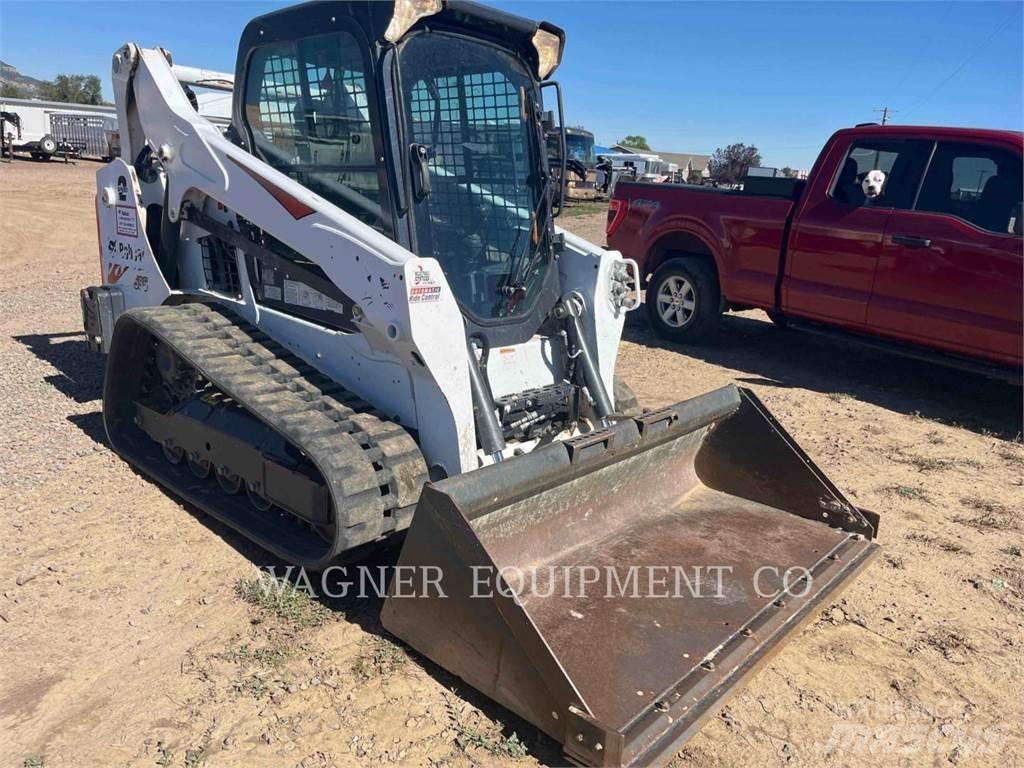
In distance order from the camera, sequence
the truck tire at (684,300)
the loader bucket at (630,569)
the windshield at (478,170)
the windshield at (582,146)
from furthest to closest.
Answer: the windshield at (582,146) < the truck tire at (684,300) < the windshield at (478,170) < the loader bucket at (630,569)

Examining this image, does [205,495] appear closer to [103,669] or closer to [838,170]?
[103,669]

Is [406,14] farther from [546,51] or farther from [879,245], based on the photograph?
[879,245]

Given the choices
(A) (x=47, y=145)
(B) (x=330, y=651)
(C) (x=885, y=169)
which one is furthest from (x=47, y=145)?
(B) (x=330, y=651)

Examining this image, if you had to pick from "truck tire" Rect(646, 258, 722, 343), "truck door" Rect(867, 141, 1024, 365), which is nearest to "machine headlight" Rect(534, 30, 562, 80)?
"truck door" Rect(867, 141, 1024, 365)

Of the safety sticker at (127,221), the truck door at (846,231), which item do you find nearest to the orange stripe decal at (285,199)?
the safety sticker at (127,221)

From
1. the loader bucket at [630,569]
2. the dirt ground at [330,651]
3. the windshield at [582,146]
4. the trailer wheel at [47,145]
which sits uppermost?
the windshield at [582,146]

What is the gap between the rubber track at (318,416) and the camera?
325 cm

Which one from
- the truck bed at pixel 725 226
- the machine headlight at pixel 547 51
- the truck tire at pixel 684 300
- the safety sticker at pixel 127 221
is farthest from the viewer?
the truck tire at pixel 684 300

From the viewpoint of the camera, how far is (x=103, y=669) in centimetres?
312

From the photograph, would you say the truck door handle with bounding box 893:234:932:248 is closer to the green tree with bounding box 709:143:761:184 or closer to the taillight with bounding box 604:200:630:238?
the taillight with bounding box 604:200:630:238

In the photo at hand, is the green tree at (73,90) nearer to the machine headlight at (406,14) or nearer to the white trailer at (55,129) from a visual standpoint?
the white trailer at (55,129)

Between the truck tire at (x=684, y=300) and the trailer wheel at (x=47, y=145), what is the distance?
1074 inches

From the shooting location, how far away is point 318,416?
11.7ft

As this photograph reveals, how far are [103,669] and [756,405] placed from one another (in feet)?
10.2
